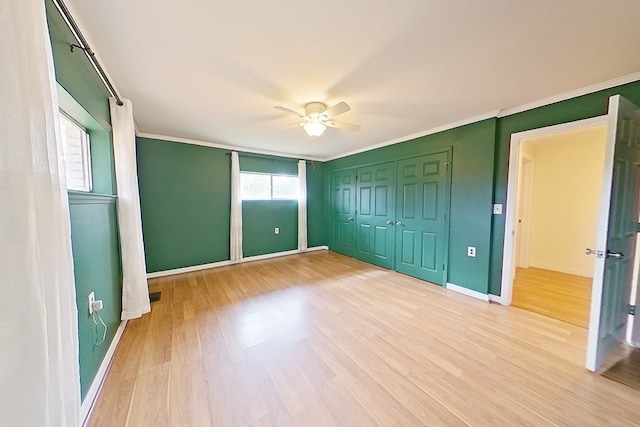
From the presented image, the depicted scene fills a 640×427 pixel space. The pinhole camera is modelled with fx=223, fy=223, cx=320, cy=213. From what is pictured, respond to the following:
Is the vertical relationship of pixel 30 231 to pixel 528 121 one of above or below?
below

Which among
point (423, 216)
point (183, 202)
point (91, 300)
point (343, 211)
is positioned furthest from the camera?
point (343, 211)

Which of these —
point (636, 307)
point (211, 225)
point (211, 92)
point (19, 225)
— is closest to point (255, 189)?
point (211, 225)

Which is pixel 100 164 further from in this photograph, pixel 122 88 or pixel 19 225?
pixel 19 225

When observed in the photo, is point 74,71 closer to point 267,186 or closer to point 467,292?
point 267,186

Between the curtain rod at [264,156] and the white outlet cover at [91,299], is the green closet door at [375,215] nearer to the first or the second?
the curtain rod at [264,156]

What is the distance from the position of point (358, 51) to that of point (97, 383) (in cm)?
291

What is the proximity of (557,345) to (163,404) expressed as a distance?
310 centimetres

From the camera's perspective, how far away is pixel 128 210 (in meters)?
2.24

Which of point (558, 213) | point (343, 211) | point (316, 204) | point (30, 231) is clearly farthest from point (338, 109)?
point (558, 213)

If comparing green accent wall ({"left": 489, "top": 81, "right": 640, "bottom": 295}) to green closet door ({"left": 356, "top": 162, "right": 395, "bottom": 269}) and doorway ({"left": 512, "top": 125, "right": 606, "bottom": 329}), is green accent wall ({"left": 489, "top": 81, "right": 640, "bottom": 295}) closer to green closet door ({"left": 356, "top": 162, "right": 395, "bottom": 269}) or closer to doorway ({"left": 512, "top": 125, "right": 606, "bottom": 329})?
doorway ({"left": 512, "top": 125, "right": 606, "bottom": 329})

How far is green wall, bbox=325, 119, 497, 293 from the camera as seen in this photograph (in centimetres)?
281

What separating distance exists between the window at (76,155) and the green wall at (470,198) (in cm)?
405

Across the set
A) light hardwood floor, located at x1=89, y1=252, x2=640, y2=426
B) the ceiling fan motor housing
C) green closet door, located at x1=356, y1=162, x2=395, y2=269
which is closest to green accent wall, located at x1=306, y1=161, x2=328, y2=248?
green closet door, located at x1=356, y1=162, x2=395, y2=269

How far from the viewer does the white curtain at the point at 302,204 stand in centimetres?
517
